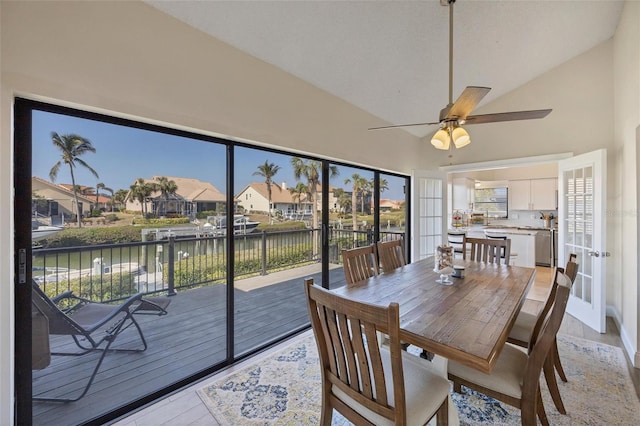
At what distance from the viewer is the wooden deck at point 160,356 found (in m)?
1.83

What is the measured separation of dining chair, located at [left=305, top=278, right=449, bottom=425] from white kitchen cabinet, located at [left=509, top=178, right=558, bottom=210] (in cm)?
711

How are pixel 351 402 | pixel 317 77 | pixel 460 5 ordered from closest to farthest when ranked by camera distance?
pixel 351 402, pixel 460 5, pixel 317 77

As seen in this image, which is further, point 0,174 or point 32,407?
point 32,407

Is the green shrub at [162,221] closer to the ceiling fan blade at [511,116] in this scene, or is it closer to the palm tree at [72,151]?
the palm tree at [72,151]

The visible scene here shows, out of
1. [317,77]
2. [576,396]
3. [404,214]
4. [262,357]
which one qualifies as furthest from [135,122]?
[404,214]

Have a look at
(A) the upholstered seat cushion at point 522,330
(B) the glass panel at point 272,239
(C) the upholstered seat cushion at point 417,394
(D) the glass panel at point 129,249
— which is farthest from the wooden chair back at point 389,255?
(D) the glass panel at point 129,249

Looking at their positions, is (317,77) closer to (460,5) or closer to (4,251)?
(460,5)

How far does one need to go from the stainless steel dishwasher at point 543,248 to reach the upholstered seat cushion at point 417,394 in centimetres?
663

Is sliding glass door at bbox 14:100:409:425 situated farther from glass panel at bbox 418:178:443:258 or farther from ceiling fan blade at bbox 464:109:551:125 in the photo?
glass panel at bbox 418:178:443:258

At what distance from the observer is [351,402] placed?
4.61ft

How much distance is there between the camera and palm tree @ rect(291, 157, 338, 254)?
3.41m

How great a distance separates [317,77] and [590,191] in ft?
11.7

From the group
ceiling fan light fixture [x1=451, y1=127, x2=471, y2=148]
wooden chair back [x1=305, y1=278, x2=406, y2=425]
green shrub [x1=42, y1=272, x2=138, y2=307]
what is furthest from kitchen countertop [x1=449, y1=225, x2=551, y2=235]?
green shrub [x1=42, y1=272, x2=138, y2=307]

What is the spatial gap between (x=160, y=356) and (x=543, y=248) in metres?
7.80
